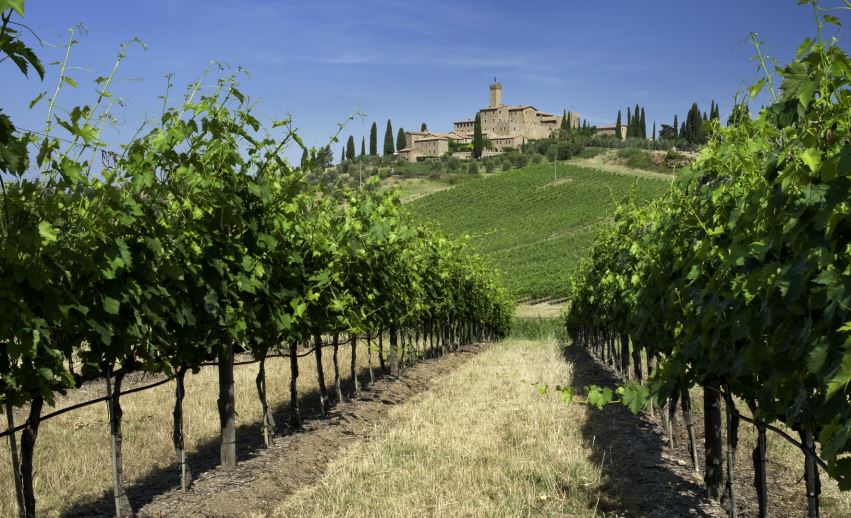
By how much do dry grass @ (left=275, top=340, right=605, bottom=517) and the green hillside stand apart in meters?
31.8

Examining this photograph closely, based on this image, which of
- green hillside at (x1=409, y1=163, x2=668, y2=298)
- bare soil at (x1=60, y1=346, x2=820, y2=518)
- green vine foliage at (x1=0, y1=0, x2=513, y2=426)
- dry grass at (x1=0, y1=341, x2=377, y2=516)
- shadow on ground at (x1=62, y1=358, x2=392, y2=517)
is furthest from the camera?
green hillside at (x1=409, y1=163, x2=668, y2=298)

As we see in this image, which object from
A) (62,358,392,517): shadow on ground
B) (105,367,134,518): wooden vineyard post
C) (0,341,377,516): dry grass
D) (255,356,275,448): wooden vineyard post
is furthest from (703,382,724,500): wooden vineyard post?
(0,341,377,516): dry grass

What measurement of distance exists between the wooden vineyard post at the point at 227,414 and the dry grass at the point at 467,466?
3.25ft

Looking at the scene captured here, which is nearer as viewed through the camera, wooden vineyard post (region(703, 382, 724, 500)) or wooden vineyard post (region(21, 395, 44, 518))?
wooden vineyard post (region(21, 395, 44, 518))


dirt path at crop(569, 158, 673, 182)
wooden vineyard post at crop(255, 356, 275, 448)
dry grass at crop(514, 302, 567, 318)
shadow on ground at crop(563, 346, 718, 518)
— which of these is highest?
dirt path at crop(569, 158, 673, 182)

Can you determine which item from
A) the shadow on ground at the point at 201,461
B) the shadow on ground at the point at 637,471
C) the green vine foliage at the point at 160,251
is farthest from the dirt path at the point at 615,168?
the green vine foliage at the point at 160,251

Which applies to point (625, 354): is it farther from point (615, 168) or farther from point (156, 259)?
point (615, 168)

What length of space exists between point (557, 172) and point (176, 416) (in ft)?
292

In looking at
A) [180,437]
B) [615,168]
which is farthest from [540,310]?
[615,168]

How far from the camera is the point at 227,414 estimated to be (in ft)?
22.3

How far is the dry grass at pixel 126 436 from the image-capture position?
6335mm

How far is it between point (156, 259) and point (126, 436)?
4587 millimetres

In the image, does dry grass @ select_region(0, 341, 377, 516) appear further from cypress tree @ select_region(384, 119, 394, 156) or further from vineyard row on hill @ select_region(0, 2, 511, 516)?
cypress tree @ select_region(384, 119, 394, 156)

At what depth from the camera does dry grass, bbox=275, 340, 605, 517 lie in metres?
5.54
